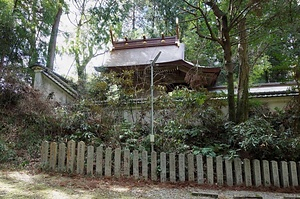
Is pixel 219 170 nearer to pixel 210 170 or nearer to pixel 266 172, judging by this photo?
pixel 210 170

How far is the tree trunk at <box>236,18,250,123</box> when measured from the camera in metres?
5.51

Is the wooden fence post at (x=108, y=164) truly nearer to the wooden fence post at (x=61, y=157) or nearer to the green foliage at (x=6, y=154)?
the wooden fence post at (x=61, y=157)

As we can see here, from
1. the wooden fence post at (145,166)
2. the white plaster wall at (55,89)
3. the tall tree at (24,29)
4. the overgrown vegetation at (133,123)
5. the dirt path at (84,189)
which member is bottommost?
the dirt path at (84,189)

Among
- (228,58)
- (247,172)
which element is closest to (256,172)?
(247,172)

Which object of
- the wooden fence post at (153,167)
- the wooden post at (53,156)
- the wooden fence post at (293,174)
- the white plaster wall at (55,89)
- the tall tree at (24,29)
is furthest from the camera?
the white plaster wall at (55,89)

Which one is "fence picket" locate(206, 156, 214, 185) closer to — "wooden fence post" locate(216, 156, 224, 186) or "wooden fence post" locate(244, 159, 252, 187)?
"wooden fence post" locate(216, 156, 224, 186)

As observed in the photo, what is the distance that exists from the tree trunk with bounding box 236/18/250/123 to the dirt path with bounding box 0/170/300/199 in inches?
87.5

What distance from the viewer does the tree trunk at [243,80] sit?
18.1 feet

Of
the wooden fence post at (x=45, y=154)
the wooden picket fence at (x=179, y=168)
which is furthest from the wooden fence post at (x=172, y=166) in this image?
the wooden fence post at (x=45, y=154)

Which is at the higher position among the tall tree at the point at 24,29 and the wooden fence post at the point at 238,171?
the tall tree at the point at 24,29

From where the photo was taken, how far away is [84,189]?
3357 mm

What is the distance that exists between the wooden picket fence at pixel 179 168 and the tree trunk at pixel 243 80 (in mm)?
1551

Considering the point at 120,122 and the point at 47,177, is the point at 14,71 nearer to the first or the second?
the point at 120,122

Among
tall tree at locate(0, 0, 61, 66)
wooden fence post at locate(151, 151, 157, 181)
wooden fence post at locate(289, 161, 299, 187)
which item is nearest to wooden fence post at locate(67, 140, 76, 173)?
wooden fence post at locate(151, 151, 157, 181)
